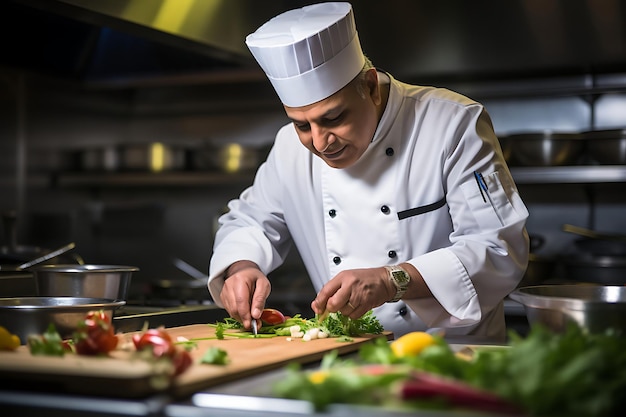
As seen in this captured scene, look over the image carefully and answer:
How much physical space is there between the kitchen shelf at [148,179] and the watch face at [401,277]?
228cm

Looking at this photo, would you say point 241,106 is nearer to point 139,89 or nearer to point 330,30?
point 139,89

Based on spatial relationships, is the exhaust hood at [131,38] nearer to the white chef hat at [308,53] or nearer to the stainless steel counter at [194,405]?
the white chef hat at [308,53]

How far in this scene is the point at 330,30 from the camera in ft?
7.73

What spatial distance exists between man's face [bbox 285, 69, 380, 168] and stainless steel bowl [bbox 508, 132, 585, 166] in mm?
1528

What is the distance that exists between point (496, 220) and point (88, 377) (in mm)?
1293

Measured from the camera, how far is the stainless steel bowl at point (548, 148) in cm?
375

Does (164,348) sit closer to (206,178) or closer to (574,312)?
(574,312)

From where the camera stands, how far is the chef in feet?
7.40

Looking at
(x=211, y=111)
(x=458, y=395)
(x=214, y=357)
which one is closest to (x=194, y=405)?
(x=214, y=357)

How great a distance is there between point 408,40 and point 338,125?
186 centimetres

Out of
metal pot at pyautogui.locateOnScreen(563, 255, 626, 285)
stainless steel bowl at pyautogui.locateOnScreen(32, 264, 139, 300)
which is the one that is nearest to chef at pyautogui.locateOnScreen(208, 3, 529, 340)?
stainless steel bowl at pyautogui.locateOnScreen(32, 264, 139, 300)

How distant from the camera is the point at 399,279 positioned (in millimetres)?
2154

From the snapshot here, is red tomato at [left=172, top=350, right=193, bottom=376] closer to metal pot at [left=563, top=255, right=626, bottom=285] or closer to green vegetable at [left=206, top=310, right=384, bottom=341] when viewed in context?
green vegetable at [left=206, top=310, right=384, bottom=341]

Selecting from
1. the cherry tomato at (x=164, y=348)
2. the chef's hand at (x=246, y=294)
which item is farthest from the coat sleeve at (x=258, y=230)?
the cherry tomato at (x=164, y=348)
